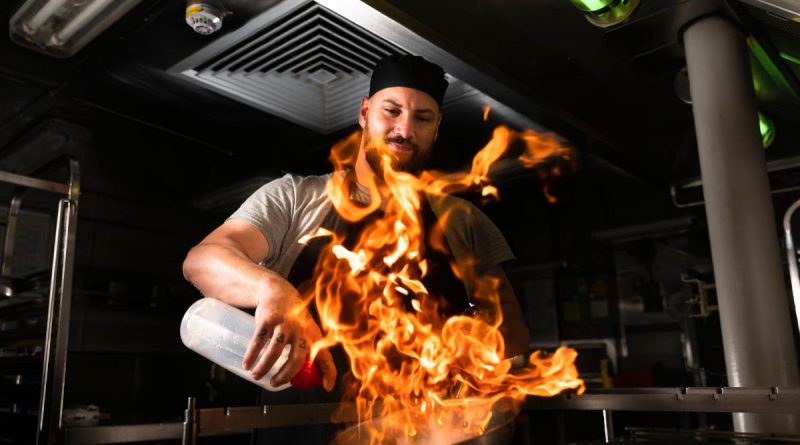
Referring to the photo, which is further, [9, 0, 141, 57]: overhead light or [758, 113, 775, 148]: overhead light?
[758, 113, 775, 148]: overhead light

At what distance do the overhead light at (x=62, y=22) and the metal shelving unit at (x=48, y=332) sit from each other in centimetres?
58

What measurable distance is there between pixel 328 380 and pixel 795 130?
134 inches

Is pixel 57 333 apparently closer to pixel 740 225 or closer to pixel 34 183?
pixel 34 183

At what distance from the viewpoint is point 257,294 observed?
1304 mm

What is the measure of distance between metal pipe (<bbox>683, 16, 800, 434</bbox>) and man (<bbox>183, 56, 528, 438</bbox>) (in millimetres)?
726

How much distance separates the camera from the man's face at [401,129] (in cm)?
199

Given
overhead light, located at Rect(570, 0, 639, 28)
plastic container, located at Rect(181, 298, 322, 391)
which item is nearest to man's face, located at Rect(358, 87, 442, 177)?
overhead light, located at Rect(570, 0, 639, 28)

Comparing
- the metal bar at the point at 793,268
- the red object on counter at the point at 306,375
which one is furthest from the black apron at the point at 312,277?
the metal bar at the point at 793,268

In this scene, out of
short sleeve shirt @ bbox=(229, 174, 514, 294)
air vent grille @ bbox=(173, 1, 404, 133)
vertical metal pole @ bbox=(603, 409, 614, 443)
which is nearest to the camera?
vertical metal pole @ bbox=(603, 409, 614, 443)

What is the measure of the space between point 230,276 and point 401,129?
0.85 m

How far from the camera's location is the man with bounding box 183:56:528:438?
1.48 metres

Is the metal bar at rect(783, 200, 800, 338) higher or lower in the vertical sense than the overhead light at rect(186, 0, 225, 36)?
lower

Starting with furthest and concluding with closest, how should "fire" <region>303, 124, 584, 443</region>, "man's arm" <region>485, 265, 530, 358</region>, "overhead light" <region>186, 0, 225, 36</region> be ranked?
"overhead light" <region>186, 0, 225, 36</region>, "man's arm" <region>485, 265, 530, 358</region>, "fire" <region>303, 124, 584, 443</region>

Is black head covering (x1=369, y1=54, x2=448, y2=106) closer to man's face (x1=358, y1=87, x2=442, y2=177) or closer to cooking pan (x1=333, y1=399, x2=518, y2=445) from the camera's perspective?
man's face (x1=358, y1=87, x2=442, y2=177)
